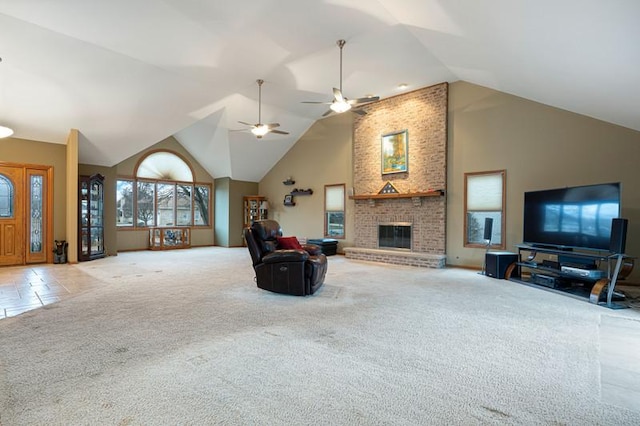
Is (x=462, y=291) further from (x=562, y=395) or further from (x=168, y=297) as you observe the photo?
(x=168, y=297)

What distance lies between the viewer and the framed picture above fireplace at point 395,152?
7.98m

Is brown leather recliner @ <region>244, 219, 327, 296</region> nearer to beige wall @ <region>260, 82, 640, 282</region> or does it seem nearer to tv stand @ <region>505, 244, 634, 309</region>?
tv stand @ <region>505, 244, 634, 309</region>

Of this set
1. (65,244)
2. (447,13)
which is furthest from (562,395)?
(65,244)

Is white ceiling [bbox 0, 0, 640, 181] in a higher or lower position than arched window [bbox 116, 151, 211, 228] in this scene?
higher

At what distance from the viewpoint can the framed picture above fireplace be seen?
7977mm

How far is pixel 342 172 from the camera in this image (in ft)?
31.3

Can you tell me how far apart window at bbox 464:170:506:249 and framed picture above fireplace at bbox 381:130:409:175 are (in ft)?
5.01

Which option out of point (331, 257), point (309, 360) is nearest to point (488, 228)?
point (331, 257)

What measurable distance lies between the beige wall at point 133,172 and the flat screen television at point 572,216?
9.67 meters

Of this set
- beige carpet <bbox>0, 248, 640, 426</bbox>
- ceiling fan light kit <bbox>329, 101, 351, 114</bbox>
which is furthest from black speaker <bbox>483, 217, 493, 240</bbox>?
ceiling fan light kit <bbox>329, 101, 351, 114</bbox>

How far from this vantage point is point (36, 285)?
5.09m

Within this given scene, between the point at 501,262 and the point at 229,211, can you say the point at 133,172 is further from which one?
the point at 501,262

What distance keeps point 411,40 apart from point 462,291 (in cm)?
412

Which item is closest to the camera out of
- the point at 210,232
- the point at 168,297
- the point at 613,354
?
the point at 613,354
